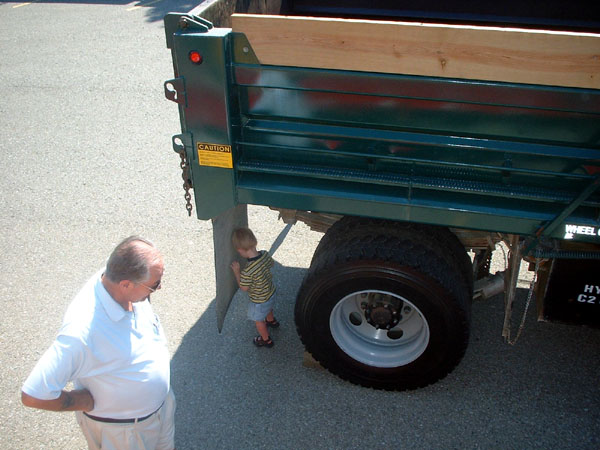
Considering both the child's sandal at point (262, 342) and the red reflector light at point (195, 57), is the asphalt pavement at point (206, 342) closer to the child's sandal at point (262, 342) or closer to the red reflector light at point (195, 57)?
the child's sandal at point (262, 342)

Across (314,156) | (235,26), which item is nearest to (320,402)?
(314,156)

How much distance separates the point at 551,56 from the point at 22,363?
3.72 m

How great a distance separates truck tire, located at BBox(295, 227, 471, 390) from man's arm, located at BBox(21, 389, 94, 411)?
1.38 m

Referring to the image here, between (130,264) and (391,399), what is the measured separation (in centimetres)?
202

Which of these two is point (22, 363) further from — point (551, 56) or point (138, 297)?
point (551, 56)

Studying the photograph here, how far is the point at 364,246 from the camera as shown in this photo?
128 inches

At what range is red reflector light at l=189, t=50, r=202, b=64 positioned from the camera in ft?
9.29

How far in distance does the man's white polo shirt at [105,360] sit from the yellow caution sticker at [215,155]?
0.90 m

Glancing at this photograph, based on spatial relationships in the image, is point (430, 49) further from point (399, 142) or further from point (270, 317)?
point (270, 317)

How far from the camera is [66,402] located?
2354 mm

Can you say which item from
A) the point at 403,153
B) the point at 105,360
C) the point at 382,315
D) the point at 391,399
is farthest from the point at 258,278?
the point at 105,360

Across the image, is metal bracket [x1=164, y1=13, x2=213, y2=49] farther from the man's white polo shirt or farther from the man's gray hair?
the man's white polo shirt

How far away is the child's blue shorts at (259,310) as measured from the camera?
383 centimetres

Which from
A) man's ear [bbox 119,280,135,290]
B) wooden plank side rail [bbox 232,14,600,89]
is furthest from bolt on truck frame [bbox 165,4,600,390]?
man's ear [bbox 119,280,135,290]
